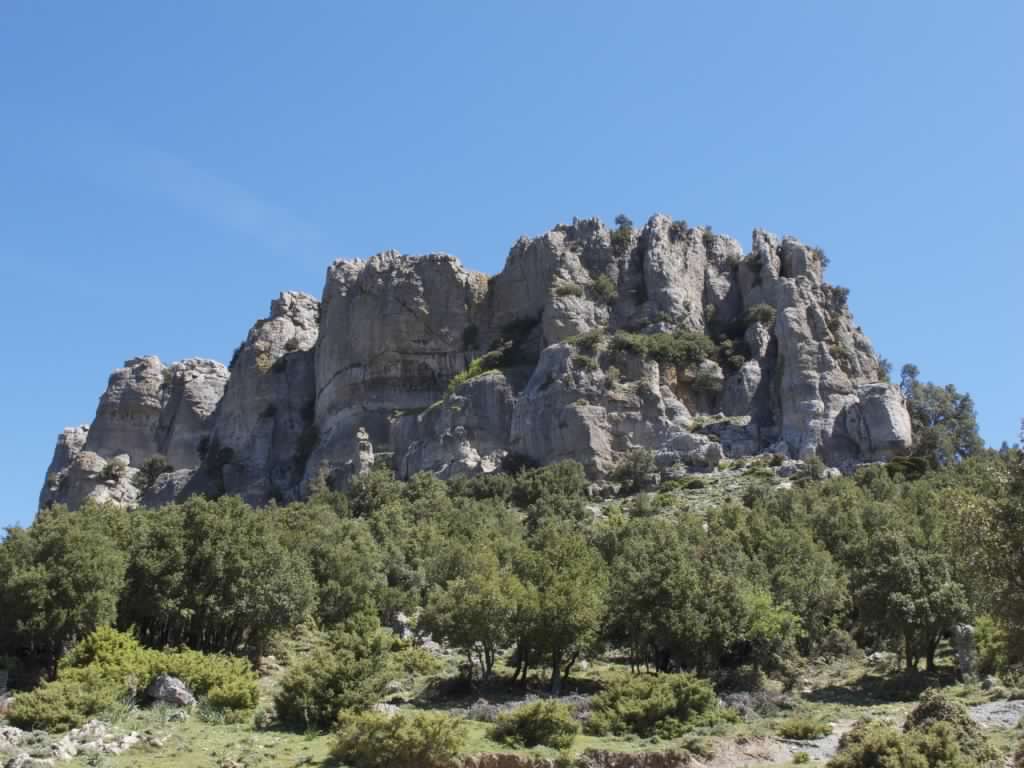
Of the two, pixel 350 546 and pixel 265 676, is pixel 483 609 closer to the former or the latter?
pixel 265 676

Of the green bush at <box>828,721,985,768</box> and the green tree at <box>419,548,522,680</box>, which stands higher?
the green tree at <box>419,548,522,680</box>

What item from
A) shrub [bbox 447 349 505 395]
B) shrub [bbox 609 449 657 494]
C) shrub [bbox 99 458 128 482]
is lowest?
shrub [bbox 609 449 657 494]

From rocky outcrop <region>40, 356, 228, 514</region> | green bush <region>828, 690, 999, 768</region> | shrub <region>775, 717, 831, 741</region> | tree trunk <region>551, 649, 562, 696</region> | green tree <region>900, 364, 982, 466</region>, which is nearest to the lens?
green bush <region>828, 690, 999, 768</region>

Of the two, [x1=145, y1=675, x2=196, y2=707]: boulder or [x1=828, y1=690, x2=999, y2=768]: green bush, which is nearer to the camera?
[x1=828, y1=690, x2=999, y2=768]: green bush

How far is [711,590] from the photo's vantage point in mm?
42625

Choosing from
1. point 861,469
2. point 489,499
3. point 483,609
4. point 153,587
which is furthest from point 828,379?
point 153,587

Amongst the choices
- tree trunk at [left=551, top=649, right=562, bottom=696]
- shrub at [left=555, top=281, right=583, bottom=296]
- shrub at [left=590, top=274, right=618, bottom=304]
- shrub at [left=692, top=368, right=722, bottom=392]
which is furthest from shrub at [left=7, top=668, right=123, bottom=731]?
shrub at [left=590, top=274, right=618, bottom=304]

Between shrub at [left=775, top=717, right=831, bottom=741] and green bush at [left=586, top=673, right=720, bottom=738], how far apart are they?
2267mm

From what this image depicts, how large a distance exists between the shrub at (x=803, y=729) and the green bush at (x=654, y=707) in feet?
7.44

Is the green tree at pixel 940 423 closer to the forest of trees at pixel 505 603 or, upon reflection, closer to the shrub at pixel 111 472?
the forest of trees at pixel 505 603

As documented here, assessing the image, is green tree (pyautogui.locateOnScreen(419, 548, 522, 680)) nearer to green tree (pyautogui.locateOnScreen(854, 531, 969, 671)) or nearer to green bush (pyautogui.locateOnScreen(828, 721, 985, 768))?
green tree (pyautogui.locateOnScreen(854, 531, 969, 671))

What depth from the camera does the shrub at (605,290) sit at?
101 m

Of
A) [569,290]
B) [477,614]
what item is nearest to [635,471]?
[569,290]

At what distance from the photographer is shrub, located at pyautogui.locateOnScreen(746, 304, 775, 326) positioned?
9775cm
